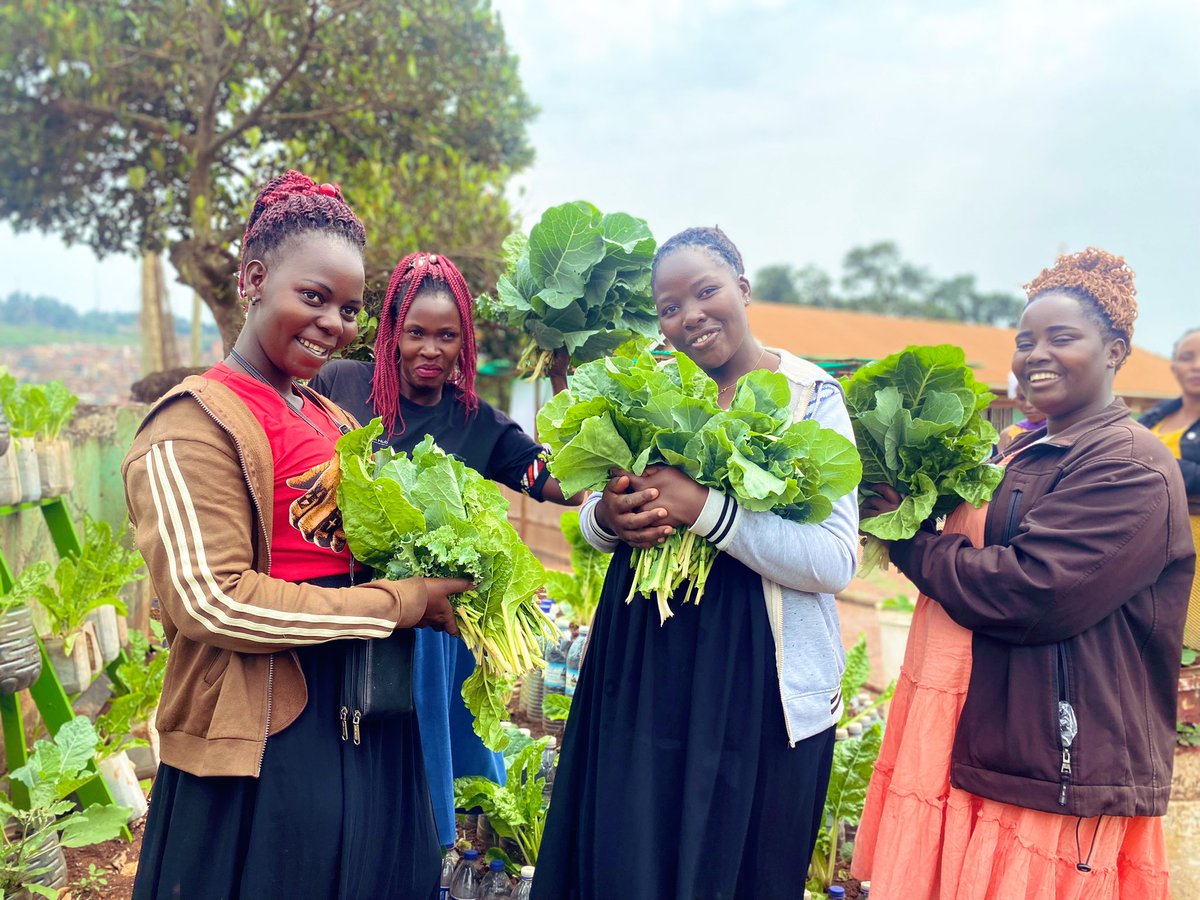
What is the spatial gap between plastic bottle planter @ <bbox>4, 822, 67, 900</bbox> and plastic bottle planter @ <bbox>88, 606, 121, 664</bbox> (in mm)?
1065

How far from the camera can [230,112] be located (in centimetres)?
714

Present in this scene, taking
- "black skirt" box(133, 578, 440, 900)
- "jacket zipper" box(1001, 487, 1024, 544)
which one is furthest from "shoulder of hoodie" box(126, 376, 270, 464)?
"jacket zipper" box(1001, 487, 1024, 544)

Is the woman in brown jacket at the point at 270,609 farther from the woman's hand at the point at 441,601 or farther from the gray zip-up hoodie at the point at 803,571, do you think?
the gray zip-up hoodie at the point at 803,571

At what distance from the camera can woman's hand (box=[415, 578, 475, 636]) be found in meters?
1.84

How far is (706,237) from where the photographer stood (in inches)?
91.5

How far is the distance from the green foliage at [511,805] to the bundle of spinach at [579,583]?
6.49ft

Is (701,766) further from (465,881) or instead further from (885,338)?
(885,338)

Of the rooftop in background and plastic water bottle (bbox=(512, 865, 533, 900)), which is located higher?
the rooftop in background

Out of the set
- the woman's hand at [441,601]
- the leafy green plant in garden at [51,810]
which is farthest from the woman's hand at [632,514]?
the leafy green plant in garden at [51,810]

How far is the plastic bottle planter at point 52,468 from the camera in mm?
3762

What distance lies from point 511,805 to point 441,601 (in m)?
1.60

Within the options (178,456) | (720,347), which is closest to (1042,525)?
(720,347)

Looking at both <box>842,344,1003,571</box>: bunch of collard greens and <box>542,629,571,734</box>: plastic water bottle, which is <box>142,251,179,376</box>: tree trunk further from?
<box>842,344,1003,571</box>: bunch of collard greens

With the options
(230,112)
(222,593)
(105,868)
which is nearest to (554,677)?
(105,868)
